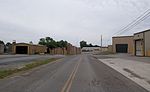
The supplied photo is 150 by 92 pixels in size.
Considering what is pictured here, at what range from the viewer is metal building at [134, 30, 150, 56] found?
71000 millimetres

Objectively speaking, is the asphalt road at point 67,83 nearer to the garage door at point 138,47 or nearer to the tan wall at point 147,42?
the tan wall at point 147,42

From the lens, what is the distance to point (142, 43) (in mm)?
73500

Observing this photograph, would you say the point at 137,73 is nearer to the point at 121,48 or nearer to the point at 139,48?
the point at 139,48

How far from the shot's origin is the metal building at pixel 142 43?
71.0 metres

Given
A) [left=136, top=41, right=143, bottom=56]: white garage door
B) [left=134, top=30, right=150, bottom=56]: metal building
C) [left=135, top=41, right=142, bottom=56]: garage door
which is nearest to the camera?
[left=134, top=30, right=150, bottom=56]: metal building

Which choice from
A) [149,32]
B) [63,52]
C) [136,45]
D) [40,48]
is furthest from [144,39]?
[40,48]

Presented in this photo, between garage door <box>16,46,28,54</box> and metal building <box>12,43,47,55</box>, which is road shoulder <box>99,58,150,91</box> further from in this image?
garage door <box>16,46,28,54</box>

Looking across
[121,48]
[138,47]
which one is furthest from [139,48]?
[121,48]

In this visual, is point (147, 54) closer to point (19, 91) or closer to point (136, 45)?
point (136, 45)

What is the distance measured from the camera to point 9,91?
11055 millimetres

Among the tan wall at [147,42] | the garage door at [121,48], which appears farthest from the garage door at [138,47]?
the garage door at [121,48]

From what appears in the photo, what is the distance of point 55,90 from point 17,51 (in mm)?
97396

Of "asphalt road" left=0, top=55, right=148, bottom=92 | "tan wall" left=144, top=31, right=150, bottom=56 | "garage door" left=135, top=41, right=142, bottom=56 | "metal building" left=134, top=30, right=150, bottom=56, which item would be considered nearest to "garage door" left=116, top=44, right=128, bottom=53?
"garage door" left=135, top=41, right=142, bottom=56

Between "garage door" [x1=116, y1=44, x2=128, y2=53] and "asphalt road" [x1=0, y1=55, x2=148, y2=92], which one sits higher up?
"garage door" [x1=116, y1=44, x2=128, y2=53]
